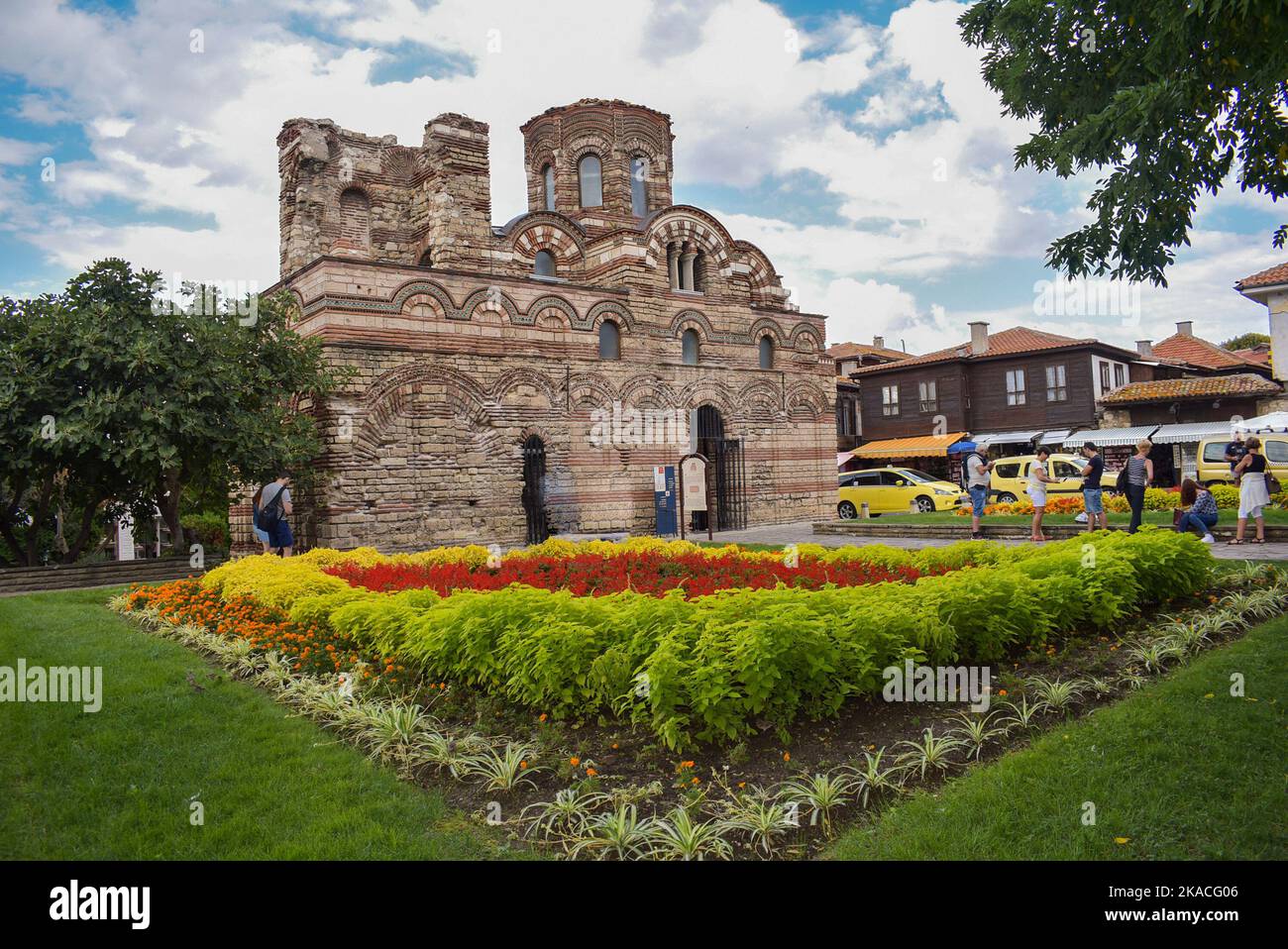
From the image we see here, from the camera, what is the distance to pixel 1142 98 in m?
7.46

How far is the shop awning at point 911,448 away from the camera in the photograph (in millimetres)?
35844

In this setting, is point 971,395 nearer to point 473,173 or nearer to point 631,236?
point 631,236

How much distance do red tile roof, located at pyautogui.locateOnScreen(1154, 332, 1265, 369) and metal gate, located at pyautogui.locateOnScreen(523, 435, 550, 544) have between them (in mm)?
33614

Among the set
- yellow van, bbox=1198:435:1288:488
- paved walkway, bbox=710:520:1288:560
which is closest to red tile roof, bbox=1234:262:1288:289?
yellow van, bbox=1198:435:1288:488

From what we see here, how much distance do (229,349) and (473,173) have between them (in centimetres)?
750

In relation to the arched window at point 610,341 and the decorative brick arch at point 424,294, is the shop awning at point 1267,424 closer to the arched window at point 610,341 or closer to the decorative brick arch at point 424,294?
the arched window at point 610,341

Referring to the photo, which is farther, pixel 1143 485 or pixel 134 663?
pixel 1143 485

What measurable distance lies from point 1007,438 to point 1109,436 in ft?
13.4

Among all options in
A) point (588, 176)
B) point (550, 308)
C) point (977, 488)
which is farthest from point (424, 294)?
point (977, 488)

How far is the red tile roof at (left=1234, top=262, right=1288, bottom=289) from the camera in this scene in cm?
2355

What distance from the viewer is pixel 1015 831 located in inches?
Result: 155

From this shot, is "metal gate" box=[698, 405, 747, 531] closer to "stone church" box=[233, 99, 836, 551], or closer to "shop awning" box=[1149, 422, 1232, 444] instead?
"stone church" box=[233, 99, 836, 551]

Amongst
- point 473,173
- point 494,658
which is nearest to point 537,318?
point 473,173

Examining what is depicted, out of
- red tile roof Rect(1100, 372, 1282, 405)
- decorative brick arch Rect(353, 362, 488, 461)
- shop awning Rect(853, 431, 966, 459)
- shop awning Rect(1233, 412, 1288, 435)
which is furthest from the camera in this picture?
shop awning Rect(853, 431, 966, 459)
